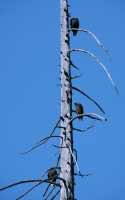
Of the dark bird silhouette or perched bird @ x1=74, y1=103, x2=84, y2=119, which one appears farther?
perched bird @ x1=74, y1=103, x2=84, y2=119

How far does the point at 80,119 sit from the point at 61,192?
144 cm

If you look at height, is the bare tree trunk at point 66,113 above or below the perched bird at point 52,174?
above

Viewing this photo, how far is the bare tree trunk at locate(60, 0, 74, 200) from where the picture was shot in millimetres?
11188

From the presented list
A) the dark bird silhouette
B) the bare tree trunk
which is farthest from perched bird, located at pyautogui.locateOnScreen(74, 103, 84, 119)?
the dark bird silhouette

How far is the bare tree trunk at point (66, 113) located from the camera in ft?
36.7

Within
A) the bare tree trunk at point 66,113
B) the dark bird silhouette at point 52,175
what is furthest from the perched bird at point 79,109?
the dark bird silhouette at point 52,175

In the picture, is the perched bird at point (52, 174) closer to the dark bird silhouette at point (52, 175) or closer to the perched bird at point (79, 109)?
the dark bird silhouette at point (52, 175)

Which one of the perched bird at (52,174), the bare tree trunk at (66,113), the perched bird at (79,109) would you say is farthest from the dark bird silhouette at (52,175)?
the perched bird at (79,109)

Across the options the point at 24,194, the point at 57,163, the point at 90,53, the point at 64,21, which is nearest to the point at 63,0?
A: the point at 64,21

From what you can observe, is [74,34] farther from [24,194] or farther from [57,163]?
[24,194]

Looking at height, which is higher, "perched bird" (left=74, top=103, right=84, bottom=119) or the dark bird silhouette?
"perched bird" (left=74, top=103, right=84, bottom=119)

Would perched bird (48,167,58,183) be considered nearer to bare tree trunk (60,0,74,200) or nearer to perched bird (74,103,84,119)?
bare tree trunk (60,0,74,200)

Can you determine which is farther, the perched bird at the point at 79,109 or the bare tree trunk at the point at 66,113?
the perched bird at the point at 79,109

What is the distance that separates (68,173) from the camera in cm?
1123
